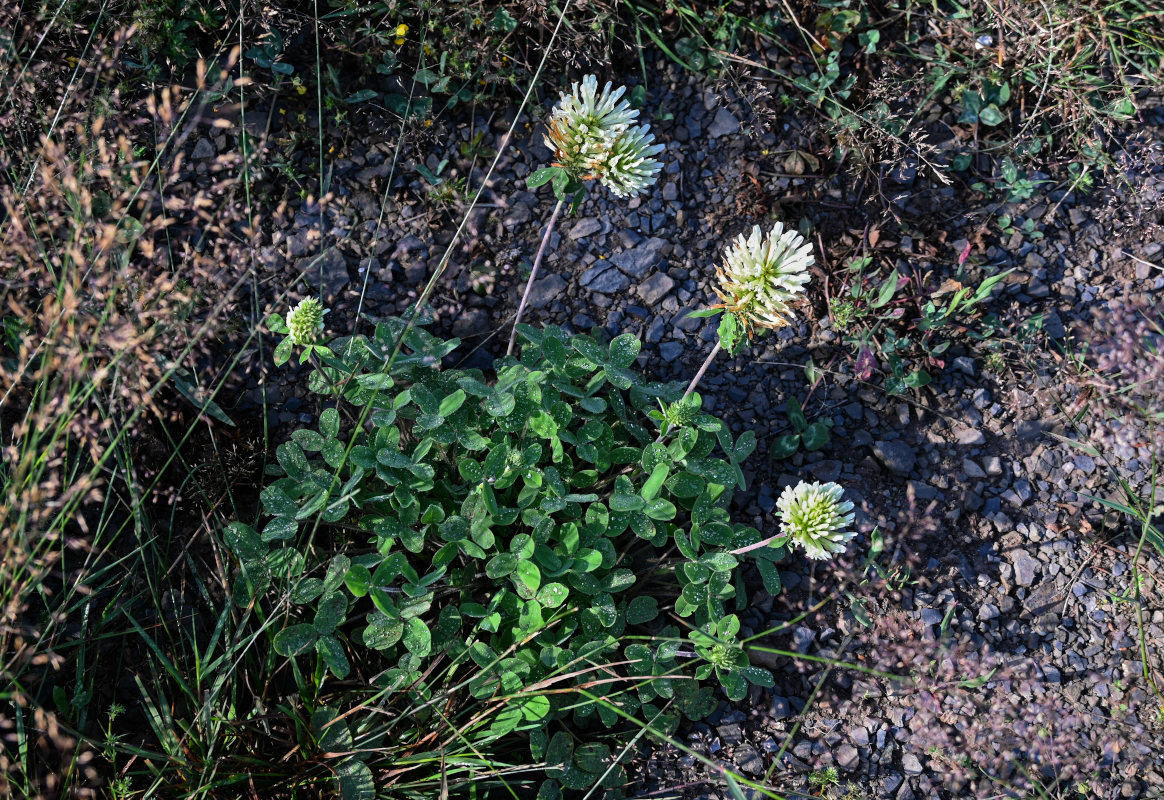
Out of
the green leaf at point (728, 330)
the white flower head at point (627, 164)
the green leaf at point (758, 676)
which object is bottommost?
the green leaf at point (758, 676)

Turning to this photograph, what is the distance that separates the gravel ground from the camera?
8.60 feet

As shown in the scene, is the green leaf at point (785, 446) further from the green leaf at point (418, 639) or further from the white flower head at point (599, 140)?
the green leaf at point (418, 639)

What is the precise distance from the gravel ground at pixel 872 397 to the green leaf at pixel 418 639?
759 mm

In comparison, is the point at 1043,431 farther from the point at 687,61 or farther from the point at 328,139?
the point at 328,139

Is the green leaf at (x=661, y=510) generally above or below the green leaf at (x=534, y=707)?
above

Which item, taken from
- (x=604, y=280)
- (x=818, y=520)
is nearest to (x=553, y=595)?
(x=818, y=520)

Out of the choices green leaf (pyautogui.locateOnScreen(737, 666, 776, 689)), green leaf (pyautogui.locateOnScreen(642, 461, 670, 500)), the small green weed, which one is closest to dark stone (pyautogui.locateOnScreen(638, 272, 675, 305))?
the small green weed

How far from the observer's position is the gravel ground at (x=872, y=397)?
2.62 m

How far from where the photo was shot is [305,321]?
2389 mm

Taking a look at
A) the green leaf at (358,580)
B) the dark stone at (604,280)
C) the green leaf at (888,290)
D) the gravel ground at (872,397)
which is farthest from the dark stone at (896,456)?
the green leaf at (358,580)

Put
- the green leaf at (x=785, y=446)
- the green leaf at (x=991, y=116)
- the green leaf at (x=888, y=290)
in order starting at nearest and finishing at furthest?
the green leaf at (x=785, y=446) → the green leaf at (x=888, y=290) → the green leaf at (x=991, y=116)

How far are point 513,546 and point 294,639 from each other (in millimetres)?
637

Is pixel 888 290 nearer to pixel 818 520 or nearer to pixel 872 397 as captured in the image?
pixel 872 397

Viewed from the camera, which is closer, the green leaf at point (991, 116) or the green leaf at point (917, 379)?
the green leaf at point (917, 379)
